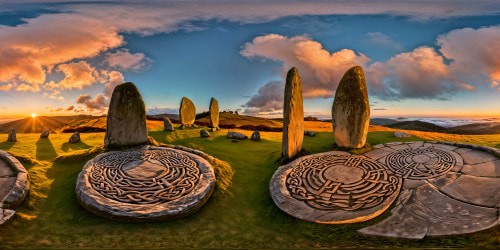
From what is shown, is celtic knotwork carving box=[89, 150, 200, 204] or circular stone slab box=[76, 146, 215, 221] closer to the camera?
circular stone slab box=[76, 146, 215, 221]

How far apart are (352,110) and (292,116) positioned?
2804 millimetres

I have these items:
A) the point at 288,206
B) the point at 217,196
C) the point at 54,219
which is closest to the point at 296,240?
the point at 288,206

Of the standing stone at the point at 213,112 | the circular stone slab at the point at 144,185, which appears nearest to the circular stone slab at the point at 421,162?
the circular stone slab at the point at 144,185

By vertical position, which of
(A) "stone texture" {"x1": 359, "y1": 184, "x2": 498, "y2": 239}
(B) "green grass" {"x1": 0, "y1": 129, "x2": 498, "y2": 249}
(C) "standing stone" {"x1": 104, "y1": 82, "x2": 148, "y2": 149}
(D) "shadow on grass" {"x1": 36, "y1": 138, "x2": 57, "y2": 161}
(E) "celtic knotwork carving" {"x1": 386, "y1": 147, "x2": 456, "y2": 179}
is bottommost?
(B) "green grass" {"x1": 0, "y1": 129, "x2": 498, "y2": 249}

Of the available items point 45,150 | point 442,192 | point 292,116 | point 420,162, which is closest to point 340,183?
point 442,192

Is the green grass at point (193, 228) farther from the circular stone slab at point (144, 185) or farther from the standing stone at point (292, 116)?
the standing stone at point (292, 116)

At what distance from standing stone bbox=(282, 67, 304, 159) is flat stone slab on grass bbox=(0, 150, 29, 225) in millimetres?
8634

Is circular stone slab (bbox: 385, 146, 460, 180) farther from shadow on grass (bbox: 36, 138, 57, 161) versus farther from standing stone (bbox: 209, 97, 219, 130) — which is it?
standing stone (bbox: 209, 97, 219, 130)

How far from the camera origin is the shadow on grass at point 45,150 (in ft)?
41.6

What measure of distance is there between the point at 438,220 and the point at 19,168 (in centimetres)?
1227

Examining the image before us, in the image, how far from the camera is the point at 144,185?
368 inches

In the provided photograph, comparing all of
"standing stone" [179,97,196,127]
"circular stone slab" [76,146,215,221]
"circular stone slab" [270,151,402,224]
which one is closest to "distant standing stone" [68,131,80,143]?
"circular stone slab" [76,146,215,221]

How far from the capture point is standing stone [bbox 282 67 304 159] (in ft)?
39.0

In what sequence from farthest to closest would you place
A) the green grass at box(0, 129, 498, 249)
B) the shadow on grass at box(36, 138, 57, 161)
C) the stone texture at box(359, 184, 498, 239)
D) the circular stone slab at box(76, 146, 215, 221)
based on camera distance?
1. the shadow on grass at box(36, 138, 57, 161)
2. the circular stone slab at box(76, 146, 215, 221)
3. the stone texture at box(359, 184, 498, 239)
4. the green grass at box(0, 129, 498, 249)
